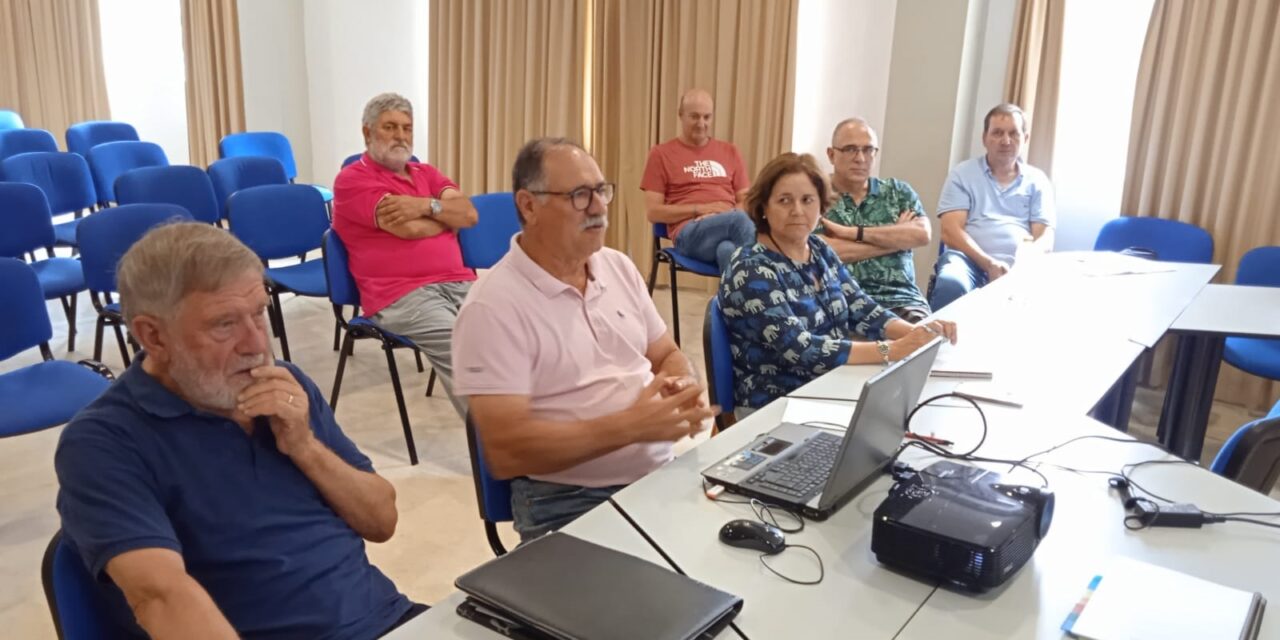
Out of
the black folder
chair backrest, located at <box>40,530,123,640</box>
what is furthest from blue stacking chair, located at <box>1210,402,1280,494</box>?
chair backrest, located at <box>40,530,123,640</box>

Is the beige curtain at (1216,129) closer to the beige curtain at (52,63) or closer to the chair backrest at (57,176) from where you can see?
the chair backrest at (57,176)

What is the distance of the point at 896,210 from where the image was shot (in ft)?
11.4

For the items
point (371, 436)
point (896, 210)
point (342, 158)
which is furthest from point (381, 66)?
point (896, 210)

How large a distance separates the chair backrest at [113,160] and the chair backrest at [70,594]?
192 inches

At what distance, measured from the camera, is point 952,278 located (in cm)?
363

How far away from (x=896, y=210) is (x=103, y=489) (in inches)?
118

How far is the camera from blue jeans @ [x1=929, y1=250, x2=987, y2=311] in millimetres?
3610

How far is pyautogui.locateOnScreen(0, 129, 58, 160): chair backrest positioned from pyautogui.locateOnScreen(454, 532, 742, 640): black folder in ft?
19.8

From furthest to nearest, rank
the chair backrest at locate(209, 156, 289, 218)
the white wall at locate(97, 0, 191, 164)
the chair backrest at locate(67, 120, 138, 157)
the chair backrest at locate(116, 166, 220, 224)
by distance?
the white wall at locate(97, 0, 191, 164) → the chair backrest at locate(67, 120, 138, 157) → the chair backrest at locate(209, 156, 289, 218) → the chair backrest at locate(116, 166, 220, 224)

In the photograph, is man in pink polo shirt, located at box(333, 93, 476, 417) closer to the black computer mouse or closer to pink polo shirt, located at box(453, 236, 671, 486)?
pink polo shirt, located at box(453, 236, 671, 486)

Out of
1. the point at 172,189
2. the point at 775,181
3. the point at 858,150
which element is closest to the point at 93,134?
the point at 172,189

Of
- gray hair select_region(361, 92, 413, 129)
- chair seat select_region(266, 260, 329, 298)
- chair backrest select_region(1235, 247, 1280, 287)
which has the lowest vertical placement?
chair seat select_region(266, 260, 329, 298)

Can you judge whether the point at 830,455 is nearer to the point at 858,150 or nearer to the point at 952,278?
the point at 858,150

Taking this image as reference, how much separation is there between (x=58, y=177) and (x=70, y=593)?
15.6 feet
